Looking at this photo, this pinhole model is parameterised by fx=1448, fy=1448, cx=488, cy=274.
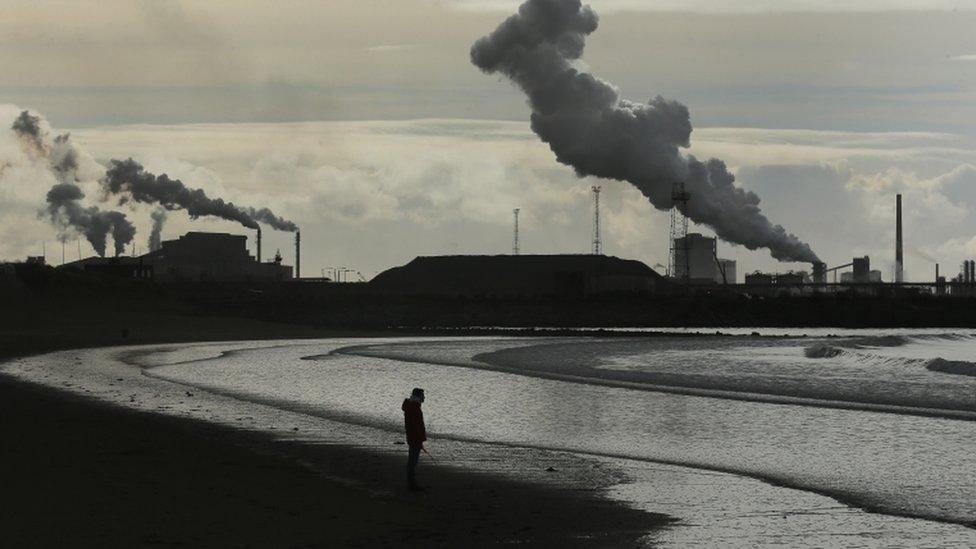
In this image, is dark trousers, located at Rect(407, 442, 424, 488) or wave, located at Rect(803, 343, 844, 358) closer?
dark trousers, located at Rect(407, 442, 424, 488)

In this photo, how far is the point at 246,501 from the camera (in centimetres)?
2384

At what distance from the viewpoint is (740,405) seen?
48.5 meters

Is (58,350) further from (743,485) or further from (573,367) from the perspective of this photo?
(743,485)

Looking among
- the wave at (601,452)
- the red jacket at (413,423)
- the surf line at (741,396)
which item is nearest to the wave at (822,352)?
the surf line at (741,396)

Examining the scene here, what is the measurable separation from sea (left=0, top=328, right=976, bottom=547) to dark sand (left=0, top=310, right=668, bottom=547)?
5.15 ft

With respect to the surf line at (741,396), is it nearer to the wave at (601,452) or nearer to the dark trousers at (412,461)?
the wave at (601,452)

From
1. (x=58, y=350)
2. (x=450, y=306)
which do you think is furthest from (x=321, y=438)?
(x=450, y=306)

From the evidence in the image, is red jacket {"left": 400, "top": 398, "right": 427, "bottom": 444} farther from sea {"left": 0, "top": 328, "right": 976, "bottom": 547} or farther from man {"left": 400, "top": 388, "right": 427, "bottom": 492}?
sea {"left": 0, "top": 328, "right": 976, "bottom": 547}

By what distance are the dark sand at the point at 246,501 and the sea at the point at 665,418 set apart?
157 cm

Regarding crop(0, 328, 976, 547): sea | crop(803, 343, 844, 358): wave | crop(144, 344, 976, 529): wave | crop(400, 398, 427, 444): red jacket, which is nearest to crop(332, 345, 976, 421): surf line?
crop(0, 328, 976, 547): sea

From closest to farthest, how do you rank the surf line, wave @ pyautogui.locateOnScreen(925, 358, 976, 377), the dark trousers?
the dark trousers
the surf line
wave @ pyautogui.locateOnScreen(925, 358, 976, 377)

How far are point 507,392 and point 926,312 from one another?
5946 inches

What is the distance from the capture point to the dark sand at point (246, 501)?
20766 millimetres

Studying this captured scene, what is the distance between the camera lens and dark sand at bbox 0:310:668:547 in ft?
68.1
